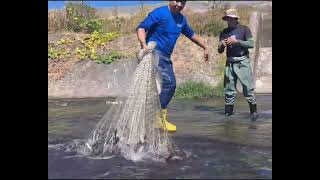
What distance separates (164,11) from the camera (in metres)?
7.05

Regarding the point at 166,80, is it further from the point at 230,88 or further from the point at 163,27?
the point at 230,88

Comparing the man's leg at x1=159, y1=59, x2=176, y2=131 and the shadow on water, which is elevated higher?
the man's leg at x1=159, y1=59, x2=176, y2=131

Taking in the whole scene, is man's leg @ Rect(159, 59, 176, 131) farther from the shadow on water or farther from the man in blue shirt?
the shadow on water

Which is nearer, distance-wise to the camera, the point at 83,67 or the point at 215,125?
the point at 215,125

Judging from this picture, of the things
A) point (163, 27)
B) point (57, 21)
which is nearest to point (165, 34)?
point (163, 27)

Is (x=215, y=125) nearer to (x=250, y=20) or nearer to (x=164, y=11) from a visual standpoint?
(x=164, y=11)

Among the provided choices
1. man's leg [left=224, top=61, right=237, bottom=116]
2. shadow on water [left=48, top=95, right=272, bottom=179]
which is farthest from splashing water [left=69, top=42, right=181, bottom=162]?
man's leg [left=224, top=61, right=237, bottom=116]

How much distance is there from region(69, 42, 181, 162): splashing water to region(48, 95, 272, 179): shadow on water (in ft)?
0.65

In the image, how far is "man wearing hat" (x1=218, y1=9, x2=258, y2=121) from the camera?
8164mm

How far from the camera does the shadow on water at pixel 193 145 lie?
16.4 feet

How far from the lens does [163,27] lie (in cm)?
707
